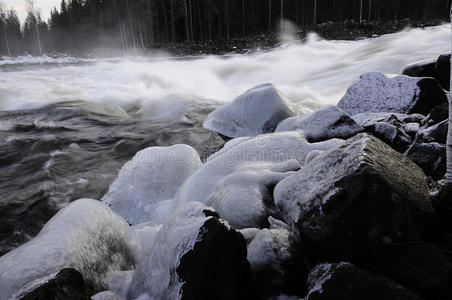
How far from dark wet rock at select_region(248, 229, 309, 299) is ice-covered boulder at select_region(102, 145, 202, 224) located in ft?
6.60

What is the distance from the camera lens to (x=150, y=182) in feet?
14.4

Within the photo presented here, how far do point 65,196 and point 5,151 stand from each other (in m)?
2.76

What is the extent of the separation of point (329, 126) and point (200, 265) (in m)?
2.77

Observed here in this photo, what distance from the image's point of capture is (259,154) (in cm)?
400

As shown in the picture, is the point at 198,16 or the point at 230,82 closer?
the point at 230,82

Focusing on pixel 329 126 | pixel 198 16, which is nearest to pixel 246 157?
pixel 329 126

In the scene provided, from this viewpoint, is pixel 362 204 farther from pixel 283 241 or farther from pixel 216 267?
pixel 216 267

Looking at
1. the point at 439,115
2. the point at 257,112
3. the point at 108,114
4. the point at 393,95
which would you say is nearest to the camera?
the point at 439,115

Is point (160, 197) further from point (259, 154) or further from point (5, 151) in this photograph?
point (5, 151)

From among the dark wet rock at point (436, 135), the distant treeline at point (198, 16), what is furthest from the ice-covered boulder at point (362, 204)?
the distant treeline at point (198, 16)

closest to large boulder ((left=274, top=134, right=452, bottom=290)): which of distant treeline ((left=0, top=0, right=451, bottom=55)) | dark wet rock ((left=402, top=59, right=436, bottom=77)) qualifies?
dark wet rock ((left=402, top=59, right=436, bottom=77))

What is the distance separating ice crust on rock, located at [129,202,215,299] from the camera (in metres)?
2.13

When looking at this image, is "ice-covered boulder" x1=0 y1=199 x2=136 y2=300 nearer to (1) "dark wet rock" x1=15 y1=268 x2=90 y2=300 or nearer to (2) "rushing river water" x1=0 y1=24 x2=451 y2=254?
(1) "dark wet rock" x1=15 y1=268 x2=90 y2=300

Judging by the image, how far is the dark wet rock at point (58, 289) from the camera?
1.80 meters
